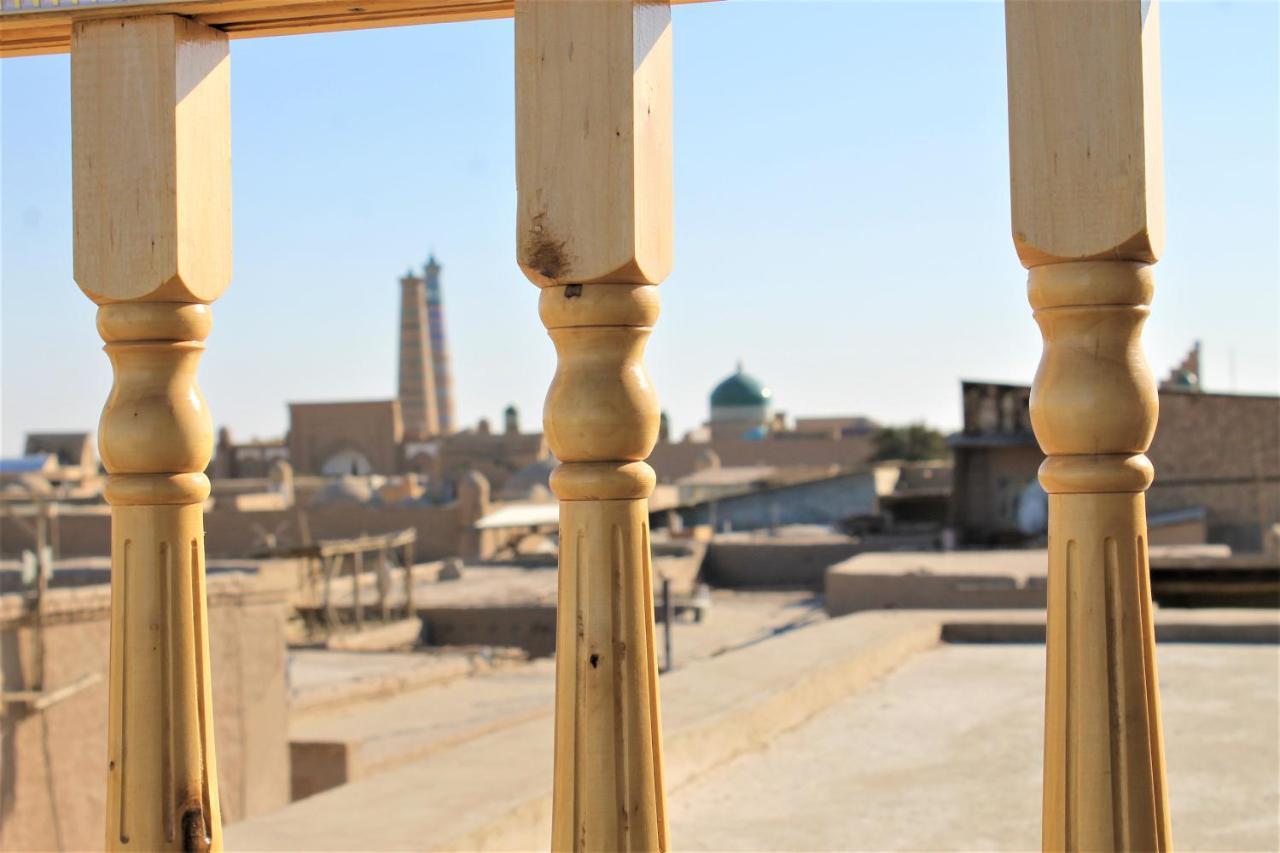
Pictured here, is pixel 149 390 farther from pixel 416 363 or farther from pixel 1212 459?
pixel 416 363

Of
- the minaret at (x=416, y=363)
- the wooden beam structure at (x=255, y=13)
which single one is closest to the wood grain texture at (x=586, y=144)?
the wooden beam structure at (x=255, y=13)

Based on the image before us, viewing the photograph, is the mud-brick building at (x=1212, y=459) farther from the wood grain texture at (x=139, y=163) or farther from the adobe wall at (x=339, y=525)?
the wood grain texture at (x=139, y=163)

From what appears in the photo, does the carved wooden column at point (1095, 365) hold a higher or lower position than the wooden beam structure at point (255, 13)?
lower

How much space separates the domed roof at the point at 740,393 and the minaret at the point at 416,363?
1050 centimetres

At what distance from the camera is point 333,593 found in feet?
72.5

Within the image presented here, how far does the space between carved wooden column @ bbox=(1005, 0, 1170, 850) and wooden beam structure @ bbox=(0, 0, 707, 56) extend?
0.64 metres

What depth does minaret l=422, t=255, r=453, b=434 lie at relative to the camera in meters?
49.3

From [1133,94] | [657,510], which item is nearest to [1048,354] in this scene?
[1133,94]

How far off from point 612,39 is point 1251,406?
17.9m

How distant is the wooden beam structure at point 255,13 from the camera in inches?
95.3

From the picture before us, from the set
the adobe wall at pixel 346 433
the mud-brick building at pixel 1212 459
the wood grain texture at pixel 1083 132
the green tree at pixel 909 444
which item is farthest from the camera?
the adobe wall at pixel 346 433

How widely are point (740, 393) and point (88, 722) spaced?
1749 inches

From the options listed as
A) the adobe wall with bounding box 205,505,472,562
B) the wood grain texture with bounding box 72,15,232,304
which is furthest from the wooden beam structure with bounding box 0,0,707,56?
the adobe wall with bounding box 205,505,472,562

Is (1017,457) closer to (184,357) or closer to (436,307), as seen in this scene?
(184,357)
